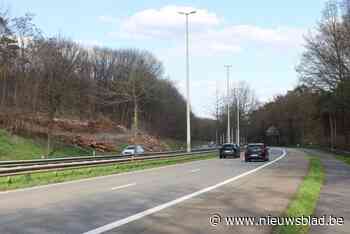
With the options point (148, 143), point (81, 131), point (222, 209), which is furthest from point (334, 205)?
point (148, 143)

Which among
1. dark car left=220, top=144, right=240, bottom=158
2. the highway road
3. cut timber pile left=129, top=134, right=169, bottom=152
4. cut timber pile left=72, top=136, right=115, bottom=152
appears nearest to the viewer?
the highway road

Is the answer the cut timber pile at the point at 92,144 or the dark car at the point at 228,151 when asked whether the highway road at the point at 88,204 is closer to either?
the dark car at the point at 228,151

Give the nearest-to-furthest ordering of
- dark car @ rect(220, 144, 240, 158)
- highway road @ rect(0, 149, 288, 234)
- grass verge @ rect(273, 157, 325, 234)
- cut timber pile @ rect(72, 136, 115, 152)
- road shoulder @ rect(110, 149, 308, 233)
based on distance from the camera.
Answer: grass verge @ rect(273, 157, 325, 234) → road shoulder @ rect(110, 149, 308, 233) → highway road @ rect(0, 149, 288, 234) → dark car @ rect(220, 144, 240, 158) → cut timber pile @ rect(72, 136, 115, 152)

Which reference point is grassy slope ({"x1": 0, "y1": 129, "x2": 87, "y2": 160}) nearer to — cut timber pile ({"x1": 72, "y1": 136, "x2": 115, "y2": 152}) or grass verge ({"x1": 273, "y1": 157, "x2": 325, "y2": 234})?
Answer: cut timber pile ({"x1": 72, "y1": 136, "x2": 115, "y2": 152})

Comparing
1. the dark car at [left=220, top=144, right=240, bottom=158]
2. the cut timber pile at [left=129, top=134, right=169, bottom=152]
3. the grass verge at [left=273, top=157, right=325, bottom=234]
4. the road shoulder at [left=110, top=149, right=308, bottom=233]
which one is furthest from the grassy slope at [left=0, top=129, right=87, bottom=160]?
the grass verge at [left=273, top=157, right=325, bottom=234]

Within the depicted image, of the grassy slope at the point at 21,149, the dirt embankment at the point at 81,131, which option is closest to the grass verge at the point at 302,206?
the grassy slope at the point at 21,149

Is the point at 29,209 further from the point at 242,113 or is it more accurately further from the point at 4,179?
the point at 242,113

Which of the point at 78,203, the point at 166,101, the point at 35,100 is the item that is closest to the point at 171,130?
the point at 166,101

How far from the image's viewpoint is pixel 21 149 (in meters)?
53.9

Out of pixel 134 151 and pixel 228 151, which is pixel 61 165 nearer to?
pixel 134 151

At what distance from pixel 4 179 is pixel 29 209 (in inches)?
408

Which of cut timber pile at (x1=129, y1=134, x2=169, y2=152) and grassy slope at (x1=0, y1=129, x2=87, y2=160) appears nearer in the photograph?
grassy slope at (x1=0, y1=129, x2=87, y2=160)

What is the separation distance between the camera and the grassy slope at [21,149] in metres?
50.9

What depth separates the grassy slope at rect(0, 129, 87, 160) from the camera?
50.9 meters
